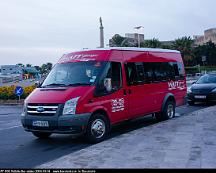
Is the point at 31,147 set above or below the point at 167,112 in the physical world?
below

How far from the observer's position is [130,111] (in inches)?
401

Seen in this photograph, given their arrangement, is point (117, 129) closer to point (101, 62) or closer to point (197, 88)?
point (101, 62)

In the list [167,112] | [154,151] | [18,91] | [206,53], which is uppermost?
[206,53]

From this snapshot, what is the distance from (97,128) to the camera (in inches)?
347

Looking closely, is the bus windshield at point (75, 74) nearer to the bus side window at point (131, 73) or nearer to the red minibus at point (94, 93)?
the red minibus at point (94, 93)

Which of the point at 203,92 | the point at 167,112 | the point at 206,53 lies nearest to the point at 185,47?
the point at 206,53

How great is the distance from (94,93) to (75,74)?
2.91 ft

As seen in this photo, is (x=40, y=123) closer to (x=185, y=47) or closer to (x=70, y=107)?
(x=70, y=107)

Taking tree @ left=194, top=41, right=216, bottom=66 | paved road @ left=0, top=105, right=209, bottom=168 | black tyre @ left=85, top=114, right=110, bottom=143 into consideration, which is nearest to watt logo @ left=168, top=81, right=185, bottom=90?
paved road @ left=0, top=105, right=209, bottom=168

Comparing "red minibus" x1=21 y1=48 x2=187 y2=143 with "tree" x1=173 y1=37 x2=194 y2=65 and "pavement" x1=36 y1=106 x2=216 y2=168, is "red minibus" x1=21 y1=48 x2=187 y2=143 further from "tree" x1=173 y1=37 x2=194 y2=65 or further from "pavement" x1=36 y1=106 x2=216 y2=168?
"tree" x1=173 y1=37 x2=194 y2=65

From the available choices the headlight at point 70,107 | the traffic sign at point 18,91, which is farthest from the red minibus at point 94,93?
the traffic sign at point 18,91

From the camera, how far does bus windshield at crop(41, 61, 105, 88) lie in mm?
8992

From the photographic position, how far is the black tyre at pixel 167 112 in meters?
12.1

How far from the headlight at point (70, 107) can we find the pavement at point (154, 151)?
1.13m
